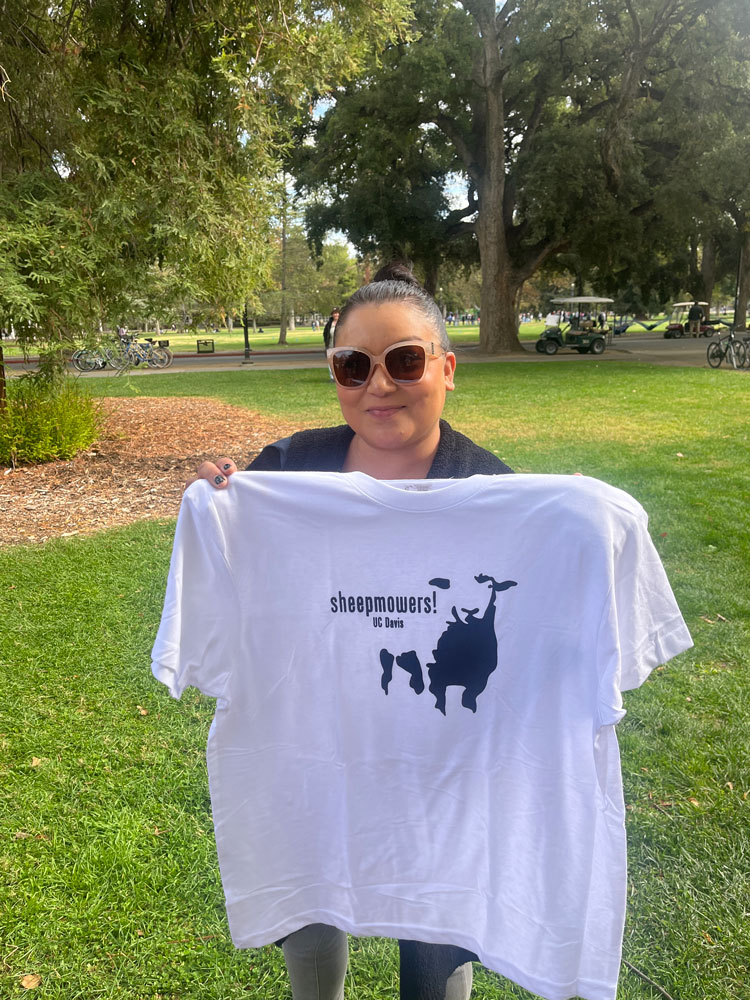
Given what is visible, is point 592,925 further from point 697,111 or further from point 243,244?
point 697,111

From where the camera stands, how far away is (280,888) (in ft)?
5.08

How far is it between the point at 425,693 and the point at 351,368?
0.74m

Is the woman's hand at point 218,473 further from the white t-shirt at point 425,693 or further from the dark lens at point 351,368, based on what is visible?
the dark lens at point 351,368

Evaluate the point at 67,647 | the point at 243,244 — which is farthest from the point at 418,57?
the point at 67,647

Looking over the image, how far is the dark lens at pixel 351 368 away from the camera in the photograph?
5.29ft

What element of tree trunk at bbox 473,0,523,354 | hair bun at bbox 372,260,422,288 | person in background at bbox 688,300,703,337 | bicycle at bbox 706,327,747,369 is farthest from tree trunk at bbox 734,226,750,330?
hair bun at bbox 372,260,422,288

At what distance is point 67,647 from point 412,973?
10.5 ft

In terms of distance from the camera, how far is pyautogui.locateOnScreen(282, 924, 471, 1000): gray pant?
1614mm

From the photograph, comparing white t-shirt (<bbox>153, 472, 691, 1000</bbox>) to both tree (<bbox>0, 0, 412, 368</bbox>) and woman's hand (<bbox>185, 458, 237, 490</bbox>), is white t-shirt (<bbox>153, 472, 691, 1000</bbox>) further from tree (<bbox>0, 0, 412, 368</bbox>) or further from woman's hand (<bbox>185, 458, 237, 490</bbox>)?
tree (<bbox>0, 0, 412, 368</bbox>)

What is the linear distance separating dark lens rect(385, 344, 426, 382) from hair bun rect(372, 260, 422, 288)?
231mm

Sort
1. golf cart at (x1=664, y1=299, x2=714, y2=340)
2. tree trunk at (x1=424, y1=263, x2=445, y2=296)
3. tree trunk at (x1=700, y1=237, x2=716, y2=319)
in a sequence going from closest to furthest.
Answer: tree trunk at (x1=424, y1=263, x2=445, y2=296) → golf cart at (x1=664, y1=299, x2=714, y2=340) → tree trunk at (x1=700, y1=237, x2=716, y2=319)

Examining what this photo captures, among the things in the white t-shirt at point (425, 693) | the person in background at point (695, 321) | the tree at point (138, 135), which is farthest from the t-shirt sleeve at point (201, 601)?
the person in background at point (695, 321)

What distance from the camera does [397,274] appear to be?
180 centimetres

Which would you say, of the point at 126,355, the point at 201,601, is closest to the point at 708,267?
the point at 126,355
